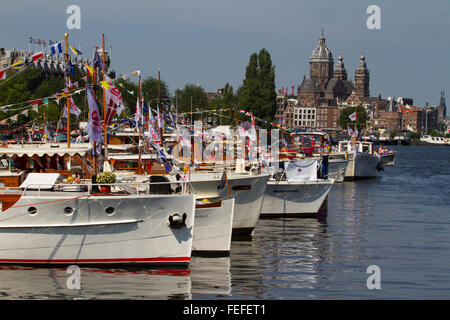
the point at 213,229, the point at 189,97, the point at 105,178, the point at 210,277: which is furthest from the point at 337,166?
the point at 189,97

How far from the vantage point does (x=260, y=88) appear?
121m

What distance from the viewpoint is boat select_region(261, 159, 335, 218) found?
38.0 metres

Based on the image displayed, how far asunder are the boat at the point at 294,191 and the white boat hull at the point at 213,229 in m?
10.8

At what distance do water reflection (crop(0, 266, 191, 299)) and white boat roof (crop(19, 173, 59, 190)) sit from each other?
8.90 feet

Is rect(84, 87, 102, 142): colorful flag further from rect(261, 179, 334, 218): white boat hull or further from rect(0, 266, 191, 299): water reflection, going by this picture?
rect(261, 179, 334, 218): white boat hull

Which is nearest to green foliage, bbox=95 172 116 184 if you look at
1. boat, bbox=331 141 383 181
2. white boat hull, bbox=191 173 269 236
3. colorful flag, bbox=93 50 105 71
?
white boat hull, bbox=191 173 269 236

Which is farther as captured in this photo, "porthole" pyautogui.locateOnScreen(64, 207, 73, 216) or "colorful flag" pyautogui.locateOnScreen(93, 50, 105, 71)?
"colorful flag" pyautogui.locateOnScreen(93, 50, 105, 71)

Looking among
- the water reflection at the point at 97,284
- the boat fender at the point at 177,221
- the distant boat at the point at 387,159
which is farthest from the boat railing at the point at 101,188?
the distant boat at the point at 387,159

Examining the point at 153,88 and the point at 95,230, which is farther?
the point at 153,88

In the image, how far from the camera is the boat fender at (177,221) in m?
24.1

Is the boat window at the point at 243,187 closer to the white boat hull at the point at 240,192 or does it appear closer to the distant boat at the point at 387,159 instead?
the white boat hull at the point at 240,192

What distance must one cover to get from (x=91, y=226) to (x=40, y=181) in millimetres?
2470

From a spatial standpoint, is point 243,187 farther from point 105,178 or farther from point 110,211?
point 110,211
